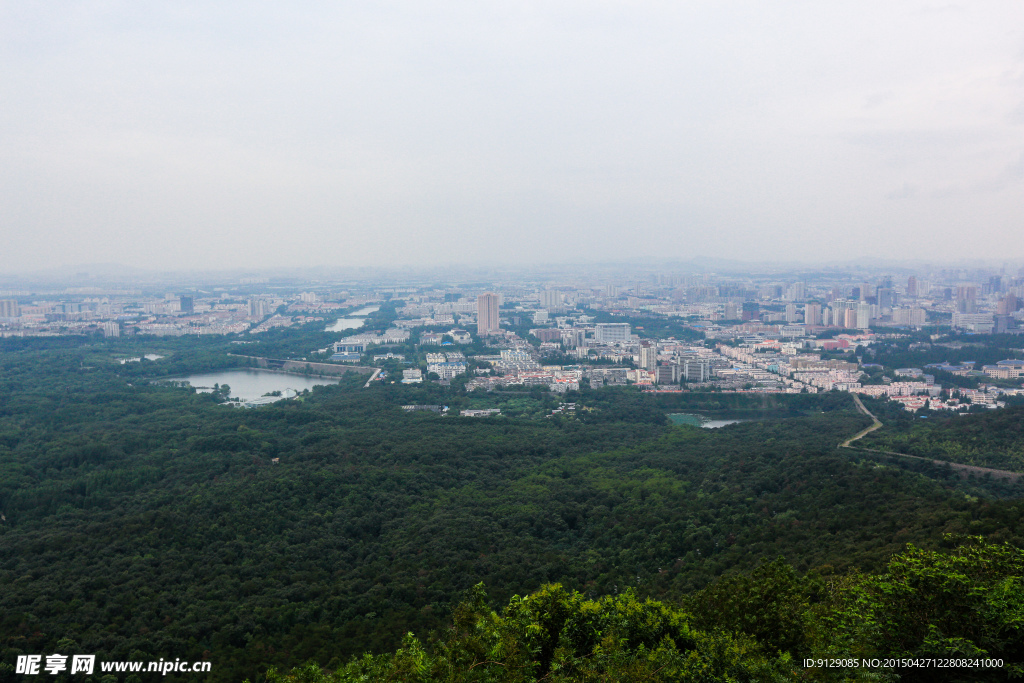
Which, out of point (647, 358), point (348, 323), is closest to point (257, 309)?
point (348, 323)

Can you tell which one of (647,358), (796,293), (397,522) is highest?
(796,293)

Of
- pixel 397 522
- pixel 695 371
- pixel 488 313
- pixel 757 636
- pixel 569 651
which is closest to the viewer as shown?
pixel 569 651

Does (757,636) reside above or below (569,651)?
below

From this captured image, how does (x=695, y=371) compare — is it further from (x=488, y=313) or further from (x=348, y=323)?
(x=348, y=323)

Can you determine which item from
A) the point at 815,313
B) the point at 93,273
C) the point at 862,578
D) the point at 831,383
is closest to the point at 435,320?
the point at 815,313

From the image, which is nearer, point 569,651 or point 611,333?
point 569,651

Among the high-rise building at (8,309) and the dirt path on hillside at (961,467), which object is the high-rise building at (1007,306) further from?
the high-rise building at (8,309)

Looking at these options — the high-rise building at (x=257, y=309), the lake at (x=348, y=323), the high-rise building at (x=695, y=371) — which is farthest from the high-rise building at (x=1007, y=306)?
the high-rise building at (x=257, y=309)
